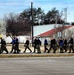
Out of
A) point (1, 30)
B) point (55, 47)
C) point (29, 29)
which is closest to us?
point (55, 47)

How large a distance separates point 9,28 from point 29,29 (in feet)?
39.0

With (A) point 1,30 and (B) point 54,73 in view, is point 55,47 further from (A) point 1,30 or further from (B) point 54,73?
(A) point 1,30

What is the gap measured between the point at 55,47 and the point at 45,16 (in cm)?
10165

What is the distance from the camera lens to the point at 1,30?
88.0 meters

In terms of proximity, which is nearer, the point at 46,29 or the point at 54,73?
the point at 54,73

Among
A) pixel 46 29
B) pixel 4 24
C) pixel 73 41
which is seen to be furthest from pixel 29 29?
pixel 73 41

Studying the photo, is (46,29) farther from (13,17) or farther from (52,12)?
(52,12)

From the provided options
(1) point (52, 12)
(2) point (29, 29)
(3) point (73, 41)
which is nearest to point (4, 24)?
(2) point (29, 29)

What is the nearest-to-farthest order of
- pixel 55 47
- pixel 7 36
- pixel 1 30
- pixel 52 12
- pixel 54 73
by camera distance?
pixel 54 73, pixel 55 47, pixel 1 30, pixel 7 36, pixel 52 12

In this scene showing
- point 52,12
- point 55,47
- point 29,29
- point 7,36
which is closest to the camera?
point 55,47

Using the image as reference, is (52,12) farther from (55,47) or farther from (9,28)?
(55,47)

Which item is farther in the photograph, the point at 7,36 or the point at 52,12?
the point at 52,12

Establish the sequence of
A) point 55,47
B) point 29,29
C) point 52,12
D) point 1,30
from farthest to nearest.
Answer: point 52,12, point 29,29, point 1,30, point 55,47

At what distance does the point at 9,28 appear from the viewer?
89000 millimetres
